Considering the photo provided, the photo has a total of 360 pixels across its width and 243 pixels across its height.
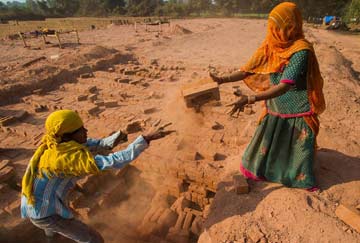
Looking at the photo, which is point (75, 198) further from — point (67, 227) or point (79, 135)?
point (79, 135)

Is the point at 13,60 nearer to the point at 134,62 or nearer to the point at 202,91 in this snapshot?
the point at 134,62

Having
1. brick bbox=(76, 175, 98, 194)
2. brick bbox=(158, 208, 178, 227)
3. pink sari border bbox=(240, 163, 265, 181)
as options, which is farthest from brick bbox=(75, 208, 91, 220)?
pink sari border bbox=(240, 163, 265, 181)

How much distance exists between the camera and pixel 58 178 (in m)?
1.99

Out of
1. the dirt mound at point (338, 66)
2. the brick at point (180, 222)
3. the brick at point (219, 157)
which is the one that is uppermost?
the dirt mound at point (338, 66)

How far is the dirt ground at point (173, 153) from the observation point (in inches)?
95.4

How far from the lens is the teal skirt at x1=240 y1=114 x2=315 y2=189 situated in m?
2.38

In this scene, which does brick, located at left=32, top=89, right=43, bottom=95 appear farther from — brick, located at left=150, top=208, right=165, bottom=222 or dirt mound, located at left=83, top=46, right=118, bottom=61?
brick, located at left=150, top=208, right=165, bottom=222

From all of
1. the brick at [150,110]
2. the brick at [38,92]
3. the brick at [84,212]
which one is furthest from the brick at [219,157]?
the brick at [38,92]

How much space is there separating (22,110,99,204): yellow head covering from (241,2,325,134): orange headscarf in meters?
1.76

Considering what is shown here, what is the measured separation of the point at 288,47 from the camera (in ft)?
7.11

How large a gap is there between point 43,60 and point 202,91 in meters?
9.00

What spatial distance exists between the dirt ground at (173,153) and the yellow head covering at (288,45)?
3.32 feet

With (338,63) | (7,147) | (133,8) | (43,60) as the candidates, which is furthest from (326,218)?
(133,8)

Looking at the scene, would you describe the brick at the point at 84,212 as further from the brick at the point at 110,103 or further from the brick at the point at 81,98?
the brick at the point at 81,98
